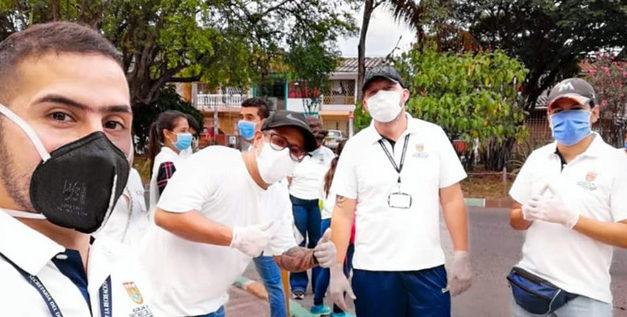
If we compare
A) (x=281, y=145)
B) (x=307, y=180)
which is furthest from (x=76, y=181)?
(x=307, y=180)

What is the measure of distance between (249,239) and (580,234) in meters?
1.49

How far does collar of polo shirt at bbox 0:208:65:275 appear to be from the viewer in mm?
983

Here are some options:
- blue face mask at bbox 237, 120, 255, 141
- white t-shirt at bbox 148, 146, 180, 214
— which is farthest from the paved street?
blue face mask at bbox 237, 120, 255, 141

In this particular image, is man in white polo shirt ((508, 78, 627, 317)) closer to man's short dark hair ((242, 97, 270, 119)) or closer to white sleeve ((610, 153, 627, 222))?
white sleeve ((610, 153, 627, 222))

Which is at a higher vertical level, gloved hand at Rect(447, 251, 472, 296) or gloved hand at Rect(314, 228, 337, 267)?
gloved hand at Rect(314, 228, 337, 267)

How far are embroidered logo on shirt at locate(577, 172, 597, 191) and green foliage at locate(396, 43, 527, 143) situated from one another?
8.75 metres

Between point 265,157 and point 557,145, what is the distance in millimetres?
1460

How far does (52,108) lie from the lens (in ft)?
3.52

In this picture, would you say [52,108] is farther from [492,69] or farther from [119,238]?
[492,69]

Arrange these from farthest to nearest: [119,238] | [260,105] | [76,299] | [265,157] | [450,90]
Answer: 1. [450,90]
2. [260,105]
3. [119,238]
4. [265,157]
5. [76,299]

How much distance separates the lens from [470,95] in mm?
11227

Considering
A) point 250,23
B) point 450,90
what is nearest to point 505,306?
point 450,90

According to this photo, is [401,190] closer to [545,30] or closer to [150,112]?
[545,30]

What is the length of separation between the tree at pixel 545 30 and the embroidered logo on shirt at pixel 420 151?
40.7 feet
